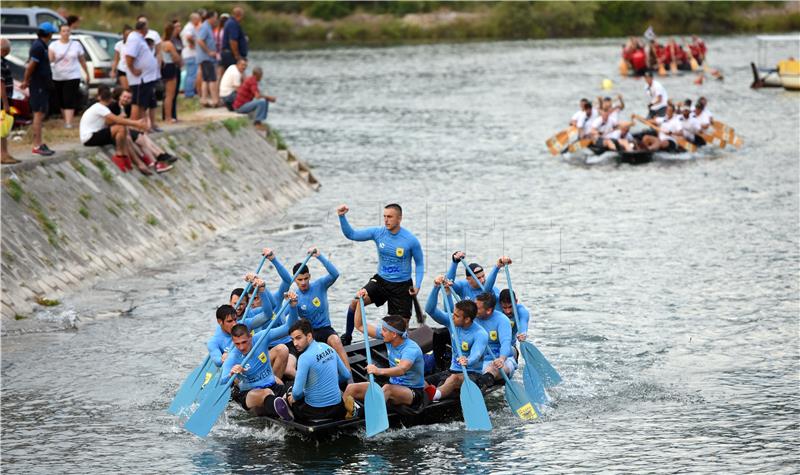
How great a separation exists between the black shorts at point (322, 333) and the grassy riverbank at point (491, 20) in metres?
71.4

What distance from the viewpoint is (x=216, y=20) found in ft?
114

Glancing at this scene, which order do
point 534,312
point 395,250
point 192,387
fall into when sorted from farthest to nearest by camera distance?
1. point 534,312
2. point 395,250
3. point 192,387

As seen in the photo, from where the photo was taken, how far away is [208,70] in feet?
111

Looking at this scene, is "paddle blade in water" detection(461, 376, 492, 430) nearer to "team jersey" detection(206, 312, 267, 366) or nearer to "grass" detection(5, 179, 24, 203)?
"team jersey" detection(206, 312, 267, 366)

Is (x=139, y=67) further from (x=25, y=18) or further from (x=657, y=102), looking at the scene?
(x=657, y=102)

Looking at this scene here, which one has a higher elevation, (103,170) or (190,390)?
(103,170)

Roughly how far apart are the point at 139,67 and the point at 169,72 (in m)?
3.06

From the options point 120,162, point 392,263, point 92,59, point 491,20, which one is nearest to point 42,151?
point 120,162

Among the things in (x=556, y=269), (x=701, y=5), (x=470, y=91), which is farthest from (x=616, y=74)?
(x=556, y=269)

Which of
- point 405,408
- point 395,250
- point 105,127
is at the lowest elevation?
point 405,408

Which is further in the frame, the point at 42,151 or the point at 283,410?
the point at 42,151

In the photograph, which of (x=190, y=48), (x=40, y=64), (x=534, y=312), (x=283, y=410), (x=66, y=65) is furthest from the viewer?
(x=190, y=48)

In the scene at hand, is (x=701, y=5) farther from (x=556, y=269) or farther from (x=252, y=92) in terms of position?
(x=556, y=269)

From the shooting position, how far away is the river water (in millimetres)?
15703
